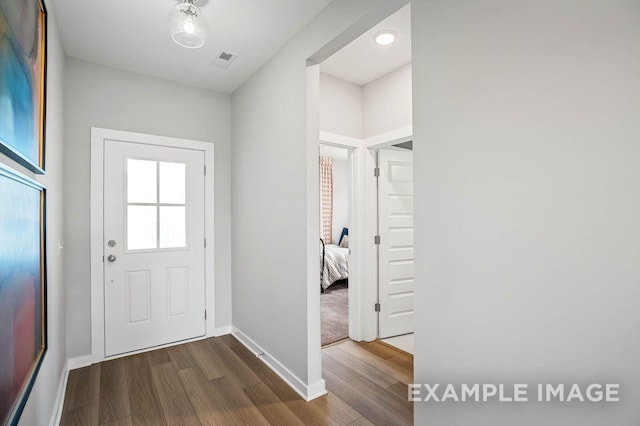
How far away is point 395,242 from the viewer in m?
3.33

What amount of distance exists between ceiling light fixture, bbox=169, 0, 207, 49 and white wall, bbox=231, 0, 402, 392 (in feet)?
2.24

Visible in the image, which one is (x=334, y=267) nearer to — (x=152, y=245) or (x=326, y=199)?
(x=326, y=199)

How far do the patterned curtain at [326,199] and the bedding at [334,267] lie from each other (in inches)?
69.0

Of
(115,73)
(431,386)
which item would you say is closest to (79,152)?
(115,73)

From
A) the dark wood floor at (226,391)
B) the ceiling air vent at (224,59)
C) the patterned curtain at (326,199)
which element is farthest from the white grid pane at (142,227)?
the patterned curtain at (326,199)

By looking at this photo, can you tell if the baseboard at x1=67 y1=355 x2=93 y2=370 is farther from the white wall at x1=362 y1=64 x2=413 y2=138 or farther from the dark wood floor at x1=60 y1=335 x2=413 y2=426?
the white wall at x1=362 y1=64 x2=413 y2=138

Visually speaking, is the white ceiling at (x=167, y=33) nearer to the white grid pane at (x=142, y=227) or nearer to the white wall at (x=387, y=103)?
the white wall at (x=387, y=103)

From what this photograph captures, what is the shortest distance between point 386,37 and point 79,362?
358 cm

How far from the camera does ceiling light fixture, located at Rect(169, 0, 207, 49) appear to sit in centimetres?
179

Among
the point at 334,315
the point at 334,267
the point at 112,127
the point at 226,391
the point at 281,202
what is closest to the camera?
the point at 226,391

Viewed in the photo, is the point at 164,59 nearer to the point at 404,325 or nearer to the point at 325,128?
the point at 325,128

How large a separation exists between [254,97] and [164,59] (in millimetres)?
780

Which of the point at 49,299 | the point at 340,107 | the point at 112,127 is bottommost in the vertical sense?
the point at 49,299

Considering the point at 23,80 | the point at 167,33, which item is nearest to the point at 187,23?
the point at 167,33
